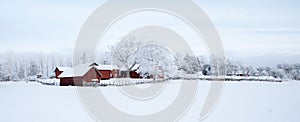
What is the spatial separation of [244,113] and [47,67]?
345ft

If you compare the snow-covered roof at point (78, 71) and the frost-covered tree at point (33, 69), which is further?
the frost-covered tree at point (33, 69)

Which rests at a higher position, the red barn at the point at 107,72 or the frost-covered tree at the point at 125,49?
the frost-covered tree at the point at 125,49

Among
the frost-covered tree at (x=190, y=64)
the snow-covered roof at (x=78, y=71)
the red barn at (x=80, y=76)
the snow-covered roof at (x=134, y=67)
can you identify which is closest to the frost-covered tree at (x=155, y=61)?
the snow-covered roof at (x=134, y=67)

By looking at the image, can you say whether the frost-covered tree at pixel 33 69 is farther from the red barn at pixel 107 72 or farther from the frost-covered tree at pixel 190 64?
the frost-covered tree at pixel 190 64

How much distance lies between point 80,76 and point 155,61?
41.0 ft

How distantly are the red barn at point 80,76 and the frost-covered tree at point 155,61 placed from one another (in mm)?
8189

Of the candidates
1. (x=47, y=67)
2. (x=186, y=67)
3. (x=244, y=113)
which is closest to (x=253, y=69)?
(x=186, y=67)

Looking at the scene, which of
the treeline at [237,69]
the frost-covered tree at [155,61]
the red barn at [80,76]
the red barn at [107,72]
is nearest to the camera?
the red barn at [80,76]

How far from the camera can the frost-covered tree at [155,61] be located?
162ft

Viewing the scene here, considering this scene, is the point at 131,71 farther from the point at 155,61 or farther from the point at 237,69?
the point at 237,69

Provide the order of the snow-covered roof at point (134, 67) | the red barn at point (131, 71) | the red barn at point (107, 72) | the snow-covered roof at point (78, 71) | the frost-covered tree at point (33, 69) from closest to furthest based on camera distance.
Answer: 1. the snow-covered roof at point (78, 71)
2. the snow-covered roof at point (134, 67)
3. the red barn at point (131, 71)
4. the red barn at point (107, 72)
5. the frost-covered tree at point (33, 69)

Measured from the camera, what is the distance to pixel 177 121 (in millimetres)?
13047

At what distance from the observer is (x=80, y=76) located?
147 ft

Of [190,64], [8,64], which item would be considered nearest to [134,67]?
[190,64]
